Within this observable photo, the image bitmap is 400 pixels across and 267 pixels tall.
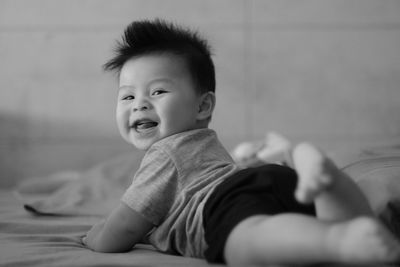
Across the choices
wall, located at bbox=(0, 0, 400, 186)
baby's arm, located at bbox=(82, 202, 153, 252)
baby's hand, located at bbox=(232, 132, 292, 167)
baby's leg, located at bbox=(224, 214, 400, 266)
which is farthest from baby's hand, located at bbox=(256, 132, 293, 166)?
wall, located at bbox=(0, 0, 400, 186)

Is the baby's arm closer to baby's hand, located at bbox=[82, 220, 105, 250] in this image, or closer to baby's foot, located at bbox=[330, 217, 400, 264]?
baby's hand, located at bbox=[82, 220, 105, 250]

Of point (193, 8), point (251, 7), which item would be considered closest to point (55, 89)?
point (193, 8)

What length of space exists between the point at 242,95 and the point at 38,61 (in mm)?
834

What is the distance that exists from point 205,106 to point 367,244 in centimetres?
55

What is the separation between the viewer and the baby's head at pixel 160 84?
96cm

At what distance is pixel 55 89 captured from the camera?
2170 mm

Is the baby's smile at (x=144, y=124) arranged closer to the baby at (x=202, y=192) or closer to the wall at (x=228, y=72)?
the baby at (x=202, y=192)

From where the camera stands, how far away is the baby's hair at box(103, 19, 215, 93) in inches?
39.6

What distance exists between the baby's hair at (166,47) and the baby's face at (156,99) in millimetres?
19

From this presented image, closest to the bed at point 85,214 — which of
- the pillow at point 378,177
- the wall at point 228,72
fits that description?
the pillow at point 378,177

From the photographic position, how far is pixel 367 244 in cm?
52

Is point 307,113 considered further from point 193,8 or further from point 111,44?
point 111,44

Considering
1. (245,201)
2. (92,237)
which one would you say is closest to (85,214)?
(92,237)

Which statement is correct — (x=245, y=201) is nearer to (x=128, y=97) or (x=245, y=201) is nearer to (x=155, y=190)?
(x=155, y=190)
